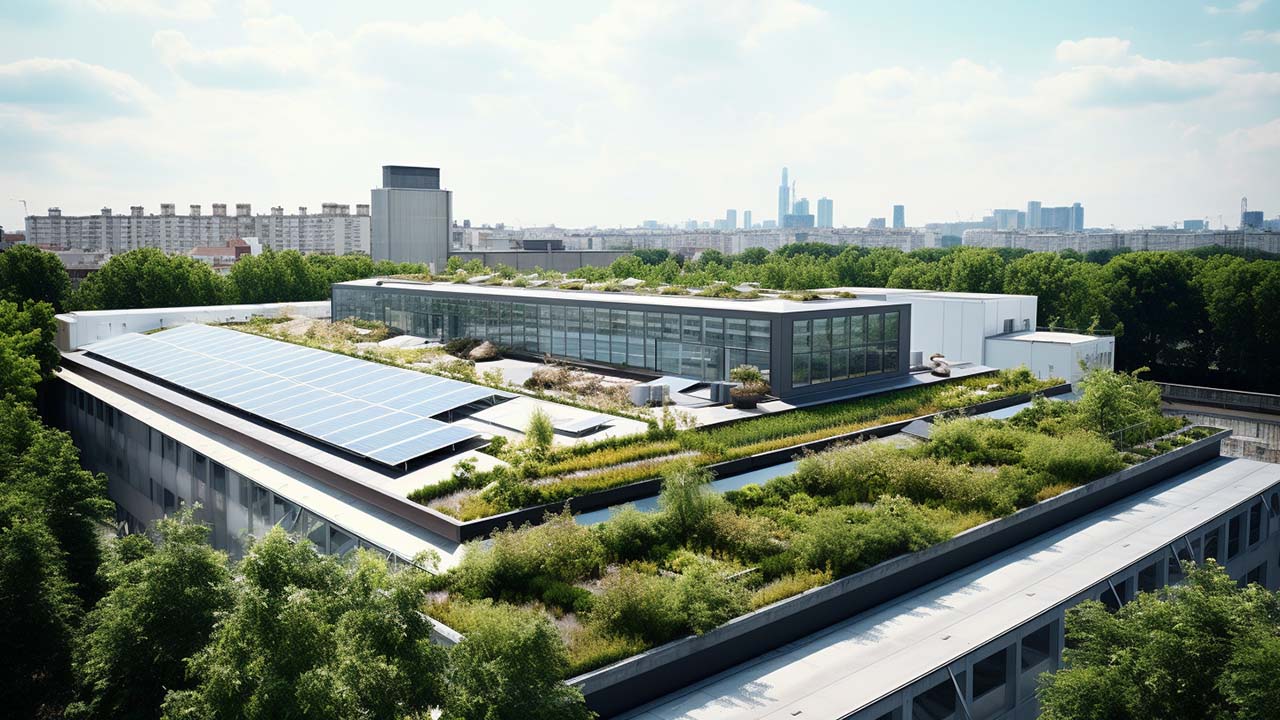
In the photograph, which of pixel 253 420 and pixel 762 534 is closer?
pixel 762 534

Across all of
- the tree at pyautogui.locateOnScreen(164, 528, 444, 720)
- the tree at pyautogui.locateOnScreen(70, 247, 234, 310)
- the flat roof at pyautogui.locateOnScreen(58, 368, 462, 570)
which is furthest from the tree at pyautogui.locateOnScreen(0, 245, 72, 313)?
the tree at pyautogui.locateOnScreen(164, 528, 444, 720)

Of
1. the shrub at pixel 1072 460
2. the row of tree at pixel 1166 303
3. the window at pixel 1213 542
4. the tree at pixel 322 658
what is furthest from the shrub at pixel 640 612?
the row of tree at pixel 1166 303

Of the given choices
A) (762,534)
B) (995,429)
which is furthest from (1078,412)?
(762,534)

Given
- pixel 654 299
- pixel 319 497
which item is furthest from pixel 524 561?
pixel 654 299

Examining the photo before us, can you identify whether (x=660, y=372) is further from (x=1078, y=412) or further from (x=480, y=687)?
(x=480, y=687)

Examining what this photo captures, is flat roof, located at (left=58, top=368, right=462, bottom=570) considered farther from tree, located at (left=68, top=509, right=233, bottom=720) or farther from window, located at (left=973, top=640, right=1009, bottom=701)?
window, located at (left=973, top=640, right=1009, bottom=701)

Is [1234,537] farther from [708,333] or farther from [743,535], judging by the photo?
[708,333]
